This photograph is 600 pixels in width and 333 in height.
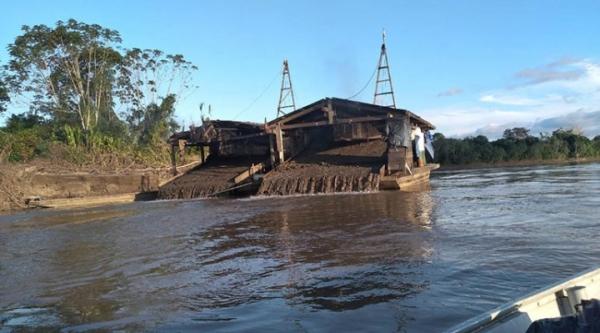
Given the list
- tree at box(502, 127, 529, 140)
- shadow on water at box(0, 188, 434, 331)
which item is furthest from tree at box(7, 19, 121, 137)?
tree at box(502, 127, 529, 140)

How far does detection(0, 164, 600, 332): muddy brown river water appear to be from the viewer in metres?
4.41

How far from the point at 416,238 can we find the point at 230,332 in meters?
4.26

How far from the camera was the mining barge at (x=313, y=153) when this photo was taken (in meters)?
16.8

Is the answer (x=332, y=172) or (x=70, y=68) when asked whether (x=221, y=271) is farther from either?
(x=70, y=68)

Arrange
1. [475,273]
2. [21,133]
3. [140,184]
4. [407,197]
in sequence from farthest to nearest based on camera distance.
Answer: [21,133] → [140,184] → [407,197] → [475,273]

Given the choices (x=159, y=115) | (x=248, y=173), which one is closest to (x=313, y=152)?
(x=248, y=173)

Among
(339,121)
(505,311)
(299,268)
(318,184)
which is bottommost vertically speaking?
(299,268)

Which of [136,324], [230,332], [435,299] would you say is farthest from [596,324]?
[136,324]

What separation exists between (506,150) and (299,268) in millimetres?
47110

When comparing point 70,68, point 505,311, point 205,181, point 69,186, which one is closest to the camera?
point 505,311

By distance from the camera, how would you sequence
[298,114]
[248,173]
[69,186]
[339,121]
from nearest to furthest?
1. [248,173]
2. [339,121]
3. [298,114]
4. [69,186]

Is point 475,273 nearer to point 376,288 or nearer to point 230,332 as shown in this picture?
point 376,288

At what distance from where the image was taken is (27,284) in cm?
620

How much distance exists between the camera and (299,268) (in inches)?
243
